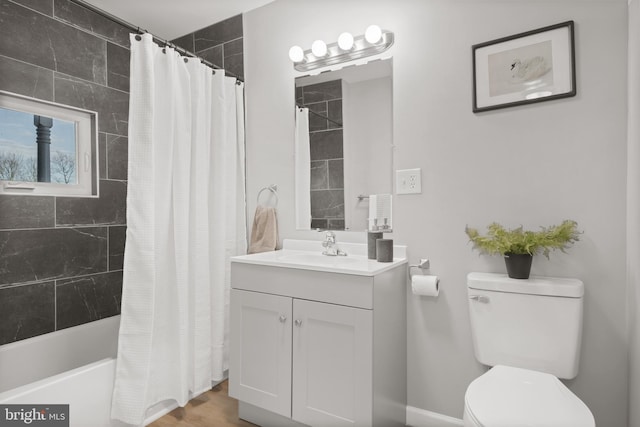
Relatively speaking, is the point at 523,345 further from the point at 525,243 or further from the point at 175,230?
the point at 175,230

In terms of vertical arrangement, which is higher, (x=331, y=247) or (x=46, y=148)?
(x=46, y=148)

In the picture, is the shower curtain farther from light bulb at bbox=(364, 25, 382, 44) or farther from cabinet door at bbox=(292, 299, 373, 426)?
light bulb at bbox=(364, 25, 382, 44)

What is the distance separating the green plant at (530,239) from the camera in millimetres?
1435

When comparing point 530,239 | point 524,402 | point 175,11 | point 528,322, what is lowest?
point 524,402

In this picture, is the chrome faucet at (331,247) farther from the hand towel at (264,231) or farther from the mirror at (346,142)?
the hand towel at (264,231)

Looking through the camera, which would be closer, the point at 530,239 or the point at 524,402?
the point at 524,402

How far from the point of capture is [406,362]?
6.12 ft

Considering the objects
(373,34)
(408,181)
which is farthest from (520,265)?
(373,34)

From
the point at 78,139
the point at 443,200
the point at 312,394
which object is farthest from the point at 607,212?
the point at 78,139

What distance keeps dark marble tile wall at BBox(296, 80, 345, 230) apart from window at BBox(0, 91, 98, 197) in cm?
151

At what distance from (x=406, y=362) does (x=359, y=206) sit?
87 centimetres

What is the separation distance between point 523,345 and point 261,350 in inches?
46.3

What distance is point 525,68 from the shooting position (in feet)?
5.20

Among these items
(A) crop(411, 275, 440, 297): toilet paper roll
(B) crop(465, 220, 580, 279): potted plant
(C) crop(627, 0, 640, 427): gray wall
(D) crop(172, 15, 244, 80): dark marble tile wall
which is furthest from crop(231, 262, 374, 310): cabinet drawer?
(D) crop(172, 15, 244, 80): dark marble tile wall
